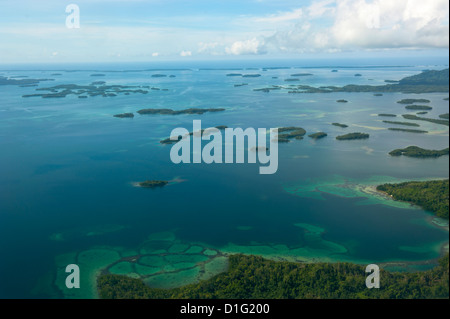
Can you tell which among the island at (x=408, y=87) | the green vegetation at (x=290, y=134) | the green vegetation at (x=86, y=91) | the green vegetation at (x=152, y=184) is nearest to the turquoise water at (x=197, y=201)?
the green vegetation at (x=152, y=184)

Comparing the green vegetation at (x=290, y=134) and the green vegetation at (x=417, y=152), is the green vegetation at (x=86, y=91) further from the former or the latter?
the green vegetation at (x=417, y=152)

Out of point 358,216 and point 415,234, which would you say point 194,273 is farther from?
point 415,234

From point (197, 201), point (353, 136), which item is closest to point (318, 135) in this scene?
point (353, 136)

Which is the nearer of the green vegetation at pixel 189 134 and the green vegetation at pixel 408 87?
the green vegetation at pixel 189 134

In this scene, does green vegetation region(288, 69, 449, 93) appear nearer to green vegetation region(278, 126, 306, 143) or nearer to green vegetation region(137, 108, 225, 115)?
green vegetation region(278, 126, 306, 143)

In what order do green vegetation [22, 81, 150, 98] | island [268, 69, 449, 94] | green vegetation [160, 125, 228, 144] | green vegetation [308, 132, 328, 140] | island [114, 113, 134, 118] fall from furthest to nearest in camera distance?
green vegetation [22, 81, 150, 98], island [268, 69, 449, 94], island [114, 113, 134, 118], green vegetation [308, 132, 328, 140], green vegetation [160, 125, 228, 144]

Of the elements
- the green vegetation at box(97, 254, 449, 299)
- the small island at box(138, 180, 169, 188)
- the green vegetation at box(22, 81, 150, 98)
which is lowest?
the green vegetation at box(97, 254, 449, 299)

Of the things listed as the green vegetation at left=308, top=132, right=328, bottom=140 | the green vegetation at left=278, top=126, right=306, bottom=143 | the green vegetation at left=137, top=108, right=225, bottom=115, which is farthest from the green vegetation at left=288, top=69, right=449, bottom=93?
the green vegetation at left=137, top=108, right=225, bottom=115
